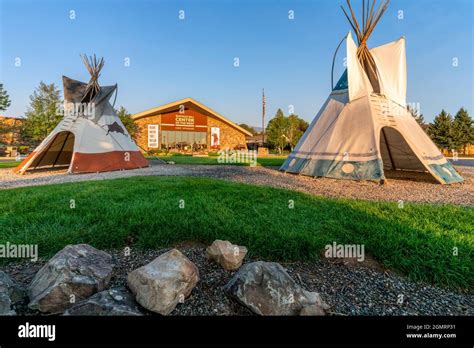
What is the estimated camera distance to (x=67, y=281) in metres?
1.98

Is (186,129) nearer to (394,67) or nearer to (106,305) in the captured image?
(394,67)

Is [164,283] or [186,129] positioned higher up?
[186,129]

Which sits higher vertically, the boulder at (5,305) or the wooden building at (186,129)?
the wooden building at (186,129)

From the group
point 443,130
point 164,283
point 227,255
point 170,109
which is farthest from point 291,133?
point 164,283

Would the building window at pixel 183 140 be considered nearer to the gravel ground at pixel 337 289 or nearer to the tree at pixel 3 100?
the tree at pixel 3 100

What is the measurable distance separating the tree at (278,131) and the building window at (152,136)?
15263mm

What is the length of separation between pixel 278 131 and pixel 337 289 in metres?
33.6

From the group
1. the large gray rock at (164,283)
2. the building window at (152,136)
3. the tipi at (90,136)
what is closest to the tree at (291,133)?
the building window at (152,136)

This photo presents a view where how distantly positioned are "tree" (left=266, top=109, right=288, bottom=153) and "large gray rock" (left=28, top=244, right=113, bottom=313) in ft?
108

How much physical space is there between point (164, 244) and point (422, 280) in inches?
109

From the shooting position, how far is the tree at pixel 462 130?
35.2 meters

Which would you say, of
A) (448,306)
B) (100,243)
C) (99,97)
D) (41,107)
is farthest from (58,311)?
(41,107)

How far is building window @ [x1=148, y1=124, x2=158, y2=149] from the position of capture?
104ft
